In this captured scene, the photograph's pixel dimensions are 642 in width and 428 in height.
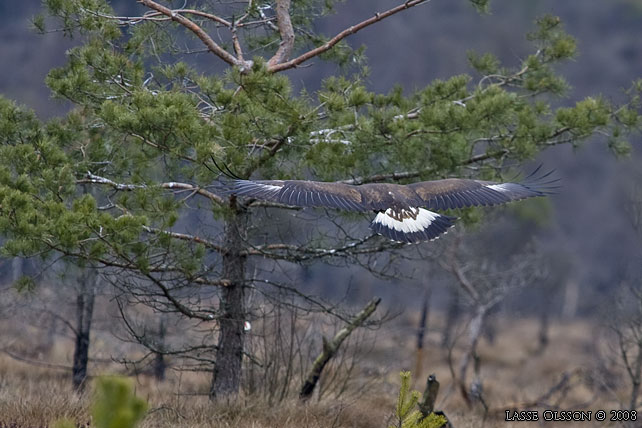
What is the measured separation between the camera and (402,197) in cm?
831

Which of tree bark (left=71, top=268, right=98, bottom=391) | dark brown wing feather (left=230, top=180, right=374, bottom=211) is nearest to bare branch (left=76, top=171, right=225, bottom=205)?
dark brown wing feather (left=230, top=180, right=374, bottom=211)

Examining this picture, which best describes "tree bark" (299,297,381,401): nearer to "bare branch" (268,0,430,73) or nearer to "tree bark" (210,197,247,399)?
"tree bark" (210,197,247,399)

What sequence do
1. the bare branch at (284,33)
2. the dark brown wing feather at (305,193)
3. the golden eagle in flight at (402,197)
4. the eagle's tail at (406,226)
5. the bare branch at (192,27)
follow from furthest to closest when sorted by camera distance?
1. the bare branch at (284,33)
2. the bare branch at (192,27)
3. the eagle's tail at (406,226)
4. the golden eagle in flight at (402,197)
5. the dark brown wing feather at (305,193)

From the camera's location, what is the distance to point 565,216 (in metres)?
62.7

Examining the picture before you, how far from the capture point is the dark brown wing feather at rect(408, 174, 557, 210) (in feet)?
27.5

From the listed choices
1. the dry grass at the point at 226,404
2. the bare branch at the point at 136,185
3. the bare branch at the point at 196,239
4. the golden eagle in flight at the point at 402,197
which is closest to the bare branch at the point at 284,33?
the bare branch at the point at 136,185

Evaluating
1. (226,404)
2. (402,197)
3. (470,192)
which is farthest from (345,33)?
(226,404)

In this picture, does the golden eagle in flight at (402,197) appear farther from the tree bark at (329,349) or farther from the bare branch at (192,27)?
the bare branch at (192,27)

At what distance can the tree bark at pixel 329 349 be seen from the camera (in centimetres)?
927

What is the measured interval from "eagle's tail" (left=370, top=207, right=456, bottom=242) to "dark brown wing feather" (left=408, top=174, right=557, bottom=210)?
0.69 ft

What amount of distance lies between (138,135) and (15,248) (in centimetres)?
156

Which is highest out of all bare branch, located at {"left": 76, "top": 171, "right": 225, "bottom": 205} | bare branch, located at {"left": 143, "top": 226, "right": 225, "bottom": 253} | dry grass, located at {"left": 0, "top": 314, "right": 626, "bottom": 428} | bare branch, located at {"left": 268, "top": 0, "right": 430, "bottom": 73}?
bare branch, located at {"left": 268, "top": 0, "right": 430, "bottom": 73}

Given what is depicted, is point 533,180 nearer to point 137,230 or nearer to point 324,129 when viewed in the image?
point 324,129

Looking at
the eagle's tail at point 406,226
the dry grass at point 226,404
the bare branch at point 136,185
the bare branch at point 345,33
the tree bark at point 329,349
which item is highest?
the bare branch at point 345,33
